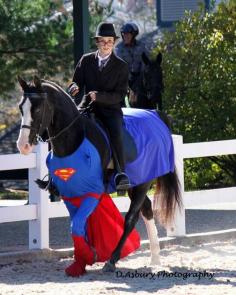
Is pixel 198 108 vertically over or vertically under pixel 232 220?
over

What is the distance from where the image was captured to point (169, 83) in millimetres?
17219

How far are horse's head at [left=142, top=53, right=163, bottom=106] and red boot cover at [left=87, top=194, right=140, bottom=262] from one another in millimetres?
3726

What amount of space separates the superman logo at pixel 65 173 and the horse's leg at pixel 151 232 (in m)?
1.36

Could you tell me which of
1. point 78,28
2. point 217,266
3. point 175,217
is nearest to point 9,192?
point 78,28

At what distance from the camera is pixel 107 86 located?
9523 millimetres

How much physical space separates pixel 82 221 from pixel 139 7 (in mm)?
45288

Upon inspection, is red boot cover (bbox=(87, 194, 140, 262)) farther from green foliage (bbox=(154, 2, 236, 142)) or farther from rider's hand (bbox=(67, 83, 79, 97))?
green foliage (bbox=(154, 2, 236, 142))

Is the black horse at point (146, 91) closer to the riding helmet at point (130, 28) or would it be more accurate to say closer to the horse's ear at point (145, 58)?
the horse's ear at point (145, 58)

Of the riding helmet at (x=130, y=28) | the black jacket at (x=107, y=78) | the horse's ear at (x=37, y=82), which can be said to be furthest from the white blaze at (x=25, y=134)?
the riding helmet at (x=130, y=28)

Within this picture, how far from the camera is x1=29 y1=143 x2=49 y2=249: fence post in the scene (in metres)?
10.5

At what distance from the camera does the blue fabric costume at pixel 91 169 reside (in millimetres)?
9016

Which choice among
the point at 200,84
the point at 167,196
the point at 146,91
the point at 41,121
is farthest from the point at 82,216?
the point at 200,84

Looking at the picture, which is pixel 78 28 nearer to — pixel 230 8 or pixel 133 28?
pixel 133 28

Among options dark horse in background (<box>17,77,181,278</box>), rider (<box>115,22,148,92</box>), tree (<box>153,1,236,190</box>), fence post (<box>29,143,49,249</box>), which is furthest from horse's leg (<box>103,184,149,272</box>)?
tree (<box>153,1,236,190</box>)
